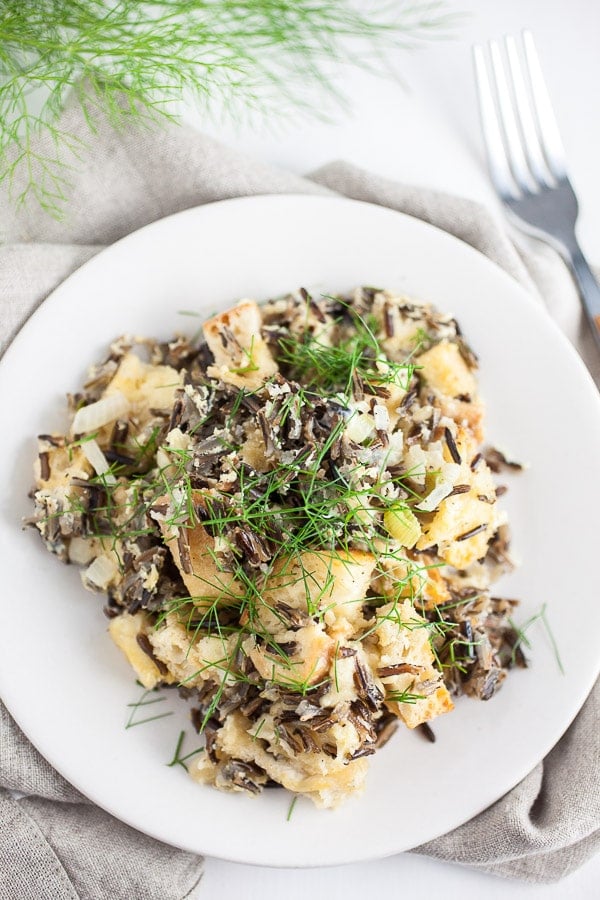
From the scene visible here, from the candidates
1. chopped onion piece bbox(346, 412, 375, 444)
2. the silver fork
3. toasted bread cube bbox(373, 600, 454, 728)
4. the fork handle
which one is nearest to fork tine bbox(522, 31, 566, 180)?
the silver fork

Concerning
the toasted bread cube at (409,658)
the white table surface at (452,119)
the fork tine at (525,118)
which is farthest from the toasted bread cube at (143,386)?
the fork tine at (525,118)

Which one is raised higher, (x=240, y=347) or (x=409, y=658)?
(x=240, y=347)

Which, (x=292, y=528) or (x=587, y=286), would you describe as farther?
(x=587, y=286)

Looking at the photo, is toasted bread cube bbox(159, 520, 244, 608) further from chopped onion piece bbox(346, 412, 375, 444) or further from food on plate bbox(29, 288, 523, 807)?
chopped onion piece bbox(346, 412, 375, 444)

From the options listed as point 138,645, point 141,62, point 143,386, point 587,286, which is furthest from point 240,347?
point 587,286

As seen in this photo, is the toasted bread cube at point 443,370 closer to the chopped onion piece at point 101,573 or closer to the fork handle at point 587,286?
the fork handle at point 587,286

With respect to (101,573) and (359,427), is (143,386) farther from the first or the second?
(359,427)

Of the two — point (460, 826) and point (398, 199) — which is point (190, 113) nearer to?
point (398, 199)
